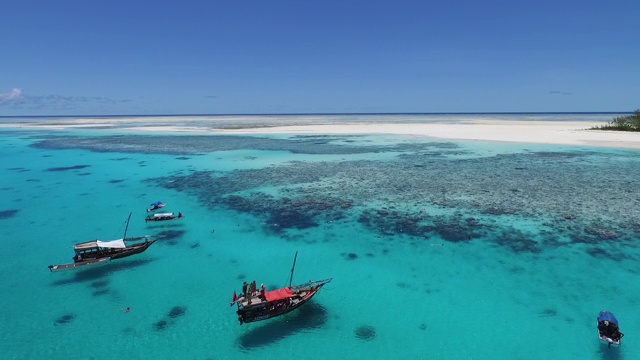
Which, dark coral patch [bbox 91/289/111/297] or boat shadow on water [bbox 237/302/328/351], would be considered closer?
boat shadow on water [bbox 237/302/328/351]

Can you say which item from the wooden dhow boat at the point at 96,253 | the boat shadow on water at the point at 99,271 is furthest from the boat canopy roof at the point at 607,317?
the wooden dhow boat at the point at 96,253

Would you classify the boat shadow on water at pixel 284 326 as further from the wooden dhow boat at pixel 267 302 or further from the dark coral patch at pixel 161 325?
the dark coral patch at pixel 161 325

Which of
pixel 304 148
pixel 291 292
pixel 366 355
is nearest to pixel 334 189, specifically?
pixel 291 292

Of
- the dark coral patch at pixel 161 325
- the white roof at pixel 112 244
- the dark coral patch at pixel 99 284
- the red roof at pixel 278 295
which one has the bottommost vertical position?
the dark coral patch at pixel 161 325

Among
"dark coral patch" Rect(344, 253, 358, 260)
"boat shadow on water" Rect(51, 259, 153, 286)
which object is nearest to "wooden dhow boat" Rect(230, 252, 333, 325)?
"dark coral patch" Rect(344, 253, 358, 260)

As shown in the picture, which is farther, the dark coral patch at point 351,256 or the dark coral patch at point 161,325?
the dark coral patch at point 351,256

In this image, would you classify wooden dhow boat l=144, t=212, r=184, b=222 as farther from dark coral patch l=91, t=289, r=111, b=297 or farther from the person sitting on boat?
the person sitting on boat
